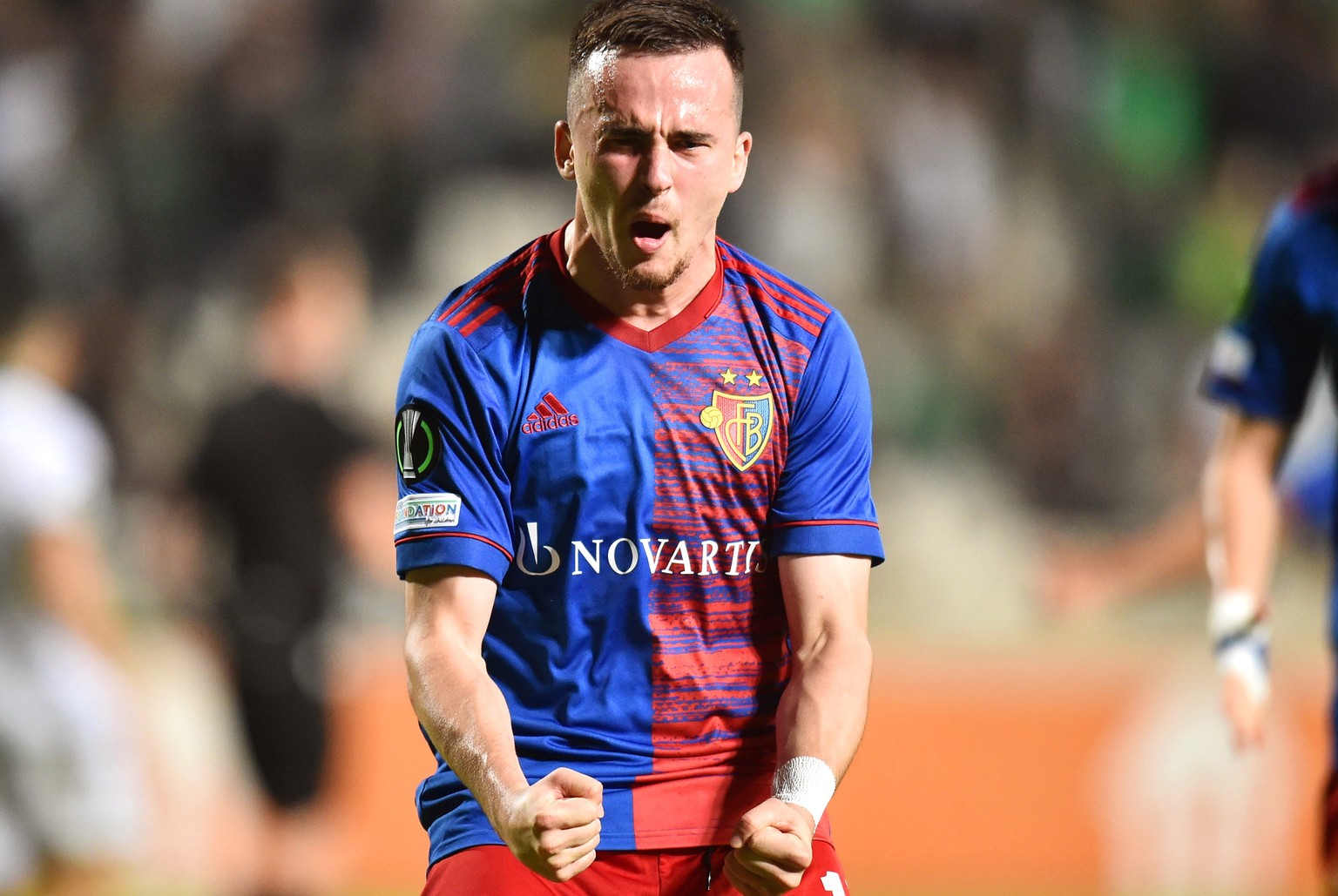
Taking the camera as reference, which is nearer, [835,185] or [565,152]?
[565,152]

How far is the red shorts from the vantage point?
102 inches

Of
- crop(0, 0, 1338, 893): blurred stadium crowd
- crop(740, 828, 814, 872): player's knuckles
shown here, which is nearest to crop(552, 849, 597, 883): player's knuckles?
crop(740, 828, 814, 872): player's knuckles

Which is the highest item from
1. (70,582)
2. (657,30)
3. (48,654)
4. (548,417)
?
(657,30)

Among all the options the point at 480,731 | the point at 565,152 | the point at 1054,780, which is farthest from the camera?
the point at 1054,780

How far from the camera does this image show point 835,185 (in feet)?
31.6

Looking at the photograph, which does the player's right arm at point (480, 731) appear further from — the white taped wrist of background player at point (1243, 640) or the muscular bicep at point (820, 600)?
the white taped wrist of background player at point (1243, 640)

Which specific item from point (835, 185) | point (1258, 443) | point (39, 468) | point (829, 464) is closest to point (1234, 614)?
point (1258, 443)

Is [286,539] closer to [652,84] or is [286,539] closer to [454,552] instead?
[454,552]

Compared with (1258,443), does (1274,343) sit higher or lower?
higher

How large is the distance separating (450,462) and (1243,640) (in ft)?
6.29

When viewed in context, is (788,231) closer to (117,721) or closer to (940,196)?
(940,196)

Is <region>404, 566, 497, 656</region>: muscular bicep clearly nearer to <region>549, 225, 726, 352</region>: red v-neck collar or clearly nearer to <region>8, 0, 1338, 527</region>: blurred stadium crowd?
<region>549, 225, 726, 352</region>: red v-neck collar

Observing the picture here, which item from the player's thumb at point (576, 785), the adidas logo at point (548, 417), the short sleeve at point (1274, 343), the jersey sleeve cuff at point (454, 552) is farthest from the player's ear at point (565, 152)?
the short sleeve at point (1274, 343)

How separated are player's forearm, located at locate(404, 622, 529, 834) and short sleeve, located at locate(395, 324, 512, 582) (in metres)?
0.14
